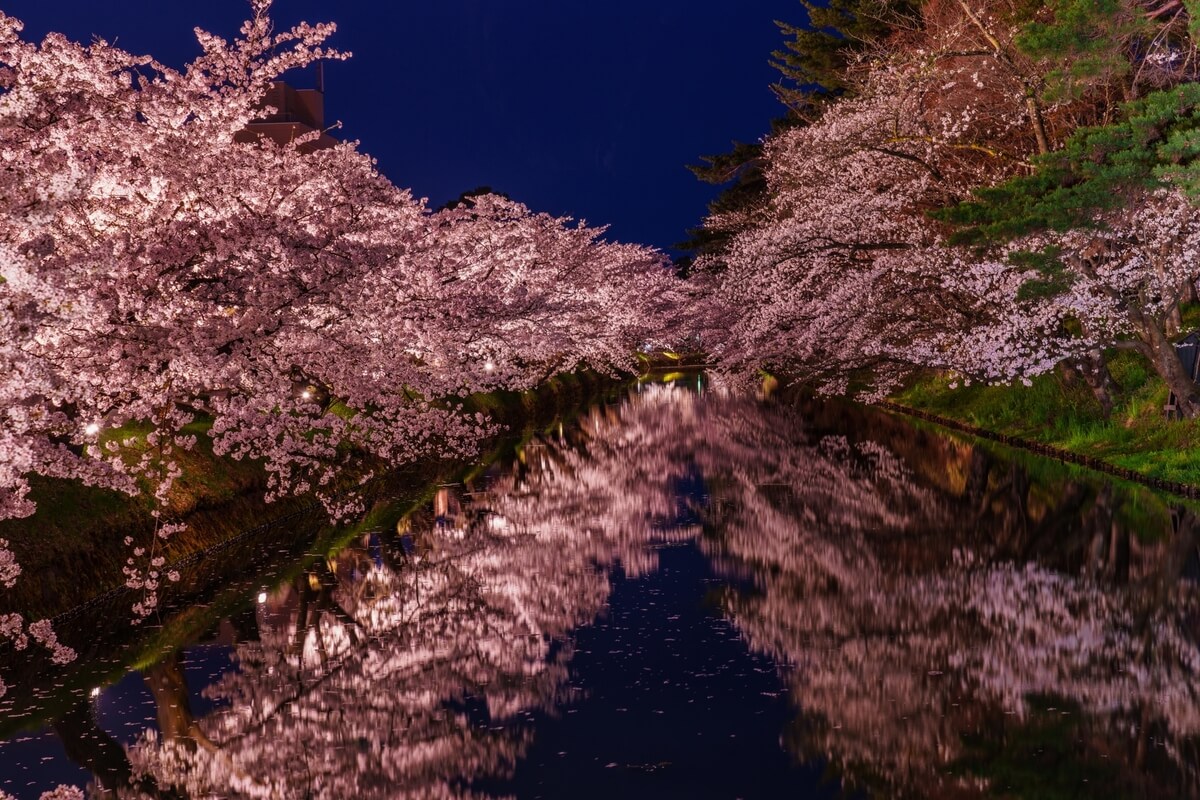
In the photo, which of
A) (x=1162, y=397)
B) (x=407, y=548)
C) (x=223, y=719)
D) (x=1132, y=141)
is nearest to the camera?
(x=223, y=719)

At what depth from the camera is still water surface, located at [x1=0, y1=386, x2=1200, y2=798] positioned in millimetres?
10195

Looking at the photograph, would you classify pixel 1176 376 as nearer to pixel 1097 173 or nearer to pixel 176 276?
pixel 1097 173

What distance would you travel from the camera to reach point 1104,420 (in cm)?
3350

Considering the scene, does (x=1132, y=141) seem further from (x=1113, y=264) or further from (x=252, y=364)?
(x=252, y=364)

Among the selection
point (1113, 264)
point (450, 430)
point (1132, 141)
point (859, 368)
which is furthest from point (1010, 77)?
point (450, 430)

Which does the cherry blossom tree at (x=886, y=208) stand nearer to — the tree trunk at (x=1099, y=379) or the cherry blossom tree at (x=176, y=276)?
the tree trunk at (x=1099, y=379)

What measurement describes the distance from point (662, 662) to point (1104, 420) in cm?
2367

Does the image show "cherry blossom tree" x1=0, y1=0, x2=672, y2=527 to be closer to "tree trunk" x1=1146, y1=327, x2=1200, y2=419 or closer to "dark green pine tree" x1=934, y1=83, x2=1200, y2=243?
"dark green pine tree" x1=934, y1=83, x2=1200, y2=243

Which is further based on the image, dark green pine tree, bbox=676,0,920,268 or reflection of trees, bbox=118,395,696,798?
dark green pine tree, bbox=676,0,920,268

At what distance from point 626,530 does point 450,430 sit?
28.0ft

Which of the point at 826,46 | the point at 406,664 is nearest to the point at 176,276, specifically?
the point at 406,664

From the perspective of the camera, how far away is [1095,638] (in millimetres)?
13938

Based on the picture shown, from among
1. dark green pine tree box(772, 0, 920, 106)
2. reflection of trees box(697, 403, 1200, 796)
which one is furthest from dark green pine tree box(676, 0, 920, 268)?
reflection of trees box(697, 403, 1200, 796)

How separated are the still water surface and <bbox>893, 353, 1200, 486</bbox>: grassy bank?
2099mm
